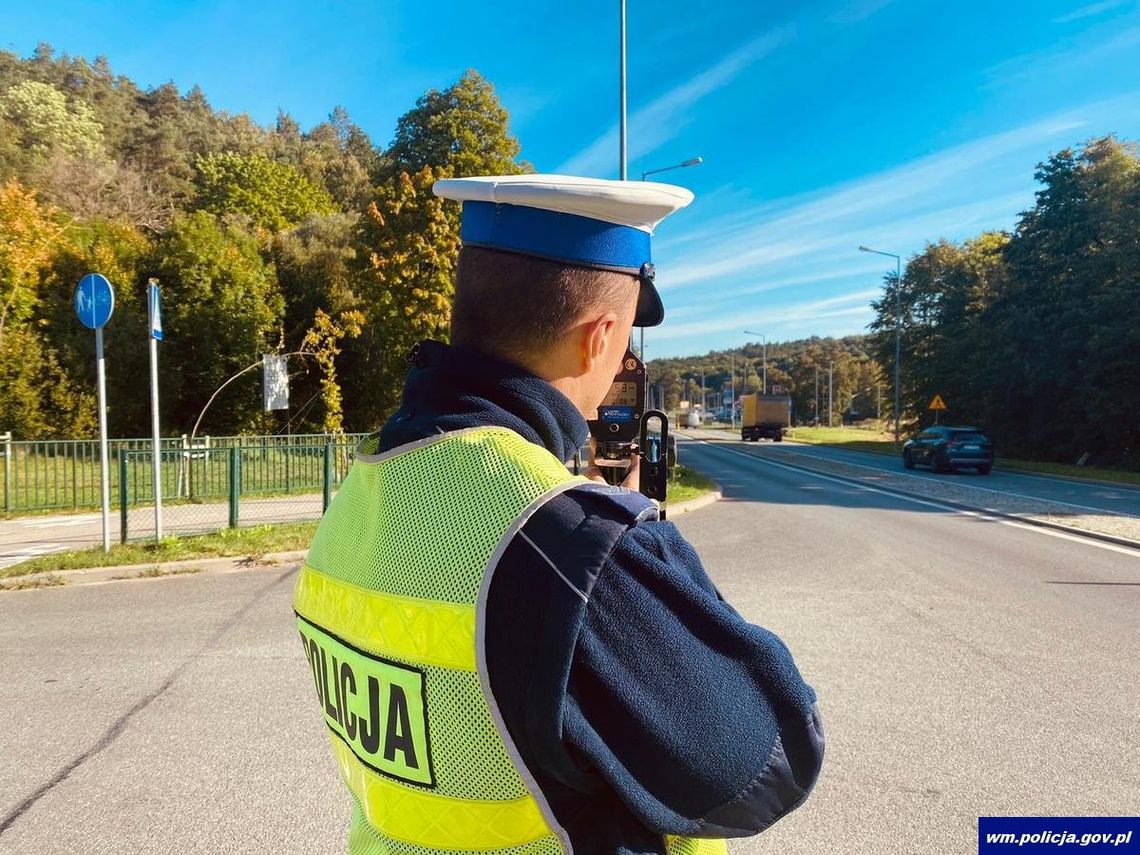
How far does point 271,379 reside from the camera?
17047mm

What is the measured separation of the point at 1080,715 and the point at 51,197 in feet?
106

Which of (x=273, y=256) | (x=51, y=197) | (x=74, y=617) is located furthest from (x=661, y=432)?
(x=51, y=197)

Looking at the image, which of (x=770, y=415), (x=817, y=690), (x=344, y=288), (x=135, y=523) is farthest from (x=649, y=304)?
(x=770, y=415)

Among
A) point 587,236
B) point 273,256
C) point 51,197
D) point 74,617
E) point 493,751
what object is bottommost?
point 74,617

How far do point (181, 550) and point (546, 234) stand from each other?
9.13 m

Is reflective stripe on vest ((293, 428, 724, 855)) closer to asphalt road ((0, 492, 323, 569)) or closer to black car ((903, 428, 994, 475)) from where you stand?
asphalt road ((0, 492, 323, 569))

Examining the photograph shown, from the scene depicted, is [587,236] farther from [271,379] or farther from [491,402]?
[271,379]

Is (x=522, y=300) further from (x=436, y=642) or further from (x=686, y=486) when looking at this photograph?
(x=686, y=486)

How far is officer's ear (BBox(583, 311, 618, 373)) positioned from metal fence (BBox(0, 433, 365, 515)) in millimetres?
10985

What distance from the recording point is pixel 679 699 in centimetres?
83

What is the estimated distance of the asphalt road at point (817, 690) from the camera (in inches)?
120

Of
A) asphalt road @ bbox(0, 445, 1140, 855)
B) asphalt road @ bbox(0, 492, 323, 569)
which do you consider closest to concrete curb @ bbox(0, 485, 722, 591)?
Answer: asphalt road @ bbox(0, 445, 1140, 855)

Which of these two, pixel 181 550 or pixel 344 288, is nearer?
pixel 181 550

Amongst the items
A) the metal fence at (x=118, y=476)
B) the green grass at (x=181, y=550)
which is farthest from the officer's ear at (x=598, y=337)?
the metal fence at (x=118, y=476)
